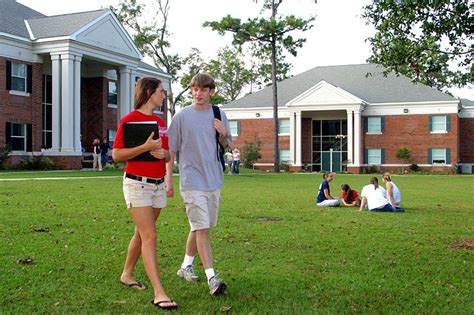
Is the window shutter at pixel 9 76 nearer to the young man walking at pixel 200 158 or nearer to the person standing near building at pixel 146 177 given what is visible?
the young man walking at pixel 200 158

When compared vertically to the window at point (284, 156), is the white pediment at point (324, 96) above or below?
above

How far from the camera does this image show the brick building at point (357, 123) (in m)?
47.9

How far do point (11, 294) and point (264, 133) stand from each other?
47.4 metres

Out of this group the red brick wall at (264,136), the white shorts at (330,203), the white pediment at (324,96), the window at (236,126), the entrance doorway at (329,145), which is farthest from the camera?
the window at (236,126)

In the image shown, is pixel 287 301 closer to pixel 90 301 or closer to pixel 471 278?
pixel 90 301

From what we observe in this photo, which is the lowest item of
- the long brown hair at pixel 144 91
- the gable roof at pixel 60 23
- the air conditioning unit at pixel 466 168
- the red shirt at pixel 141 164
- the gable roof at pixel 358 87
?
the air conditioning unit at pixel 466 168

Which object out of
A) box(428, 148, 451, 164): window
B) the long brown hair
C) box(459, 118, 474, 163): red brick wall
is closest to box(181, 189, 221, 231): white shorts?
the long brown hair

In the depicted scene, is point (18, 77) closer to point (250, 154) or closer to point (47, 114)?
point (47, 114)

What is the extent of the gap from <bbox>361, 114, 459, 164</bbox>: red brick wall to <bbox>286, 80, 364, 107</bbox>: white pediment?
3.64 m

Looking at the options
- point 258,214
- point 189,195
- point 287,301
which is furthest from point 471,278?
point 258,214

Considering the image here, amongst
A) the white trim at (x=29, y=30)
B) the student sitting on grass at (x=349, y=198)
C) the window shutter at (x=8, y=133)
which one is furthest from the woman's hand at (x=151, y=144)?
the white trim at (x=29, y=30)

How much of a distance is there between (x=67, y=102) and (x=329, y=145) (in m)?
26.7

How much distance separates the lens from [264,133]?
5238cm

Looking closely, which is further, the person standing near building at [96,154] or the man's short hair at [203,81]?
the person standing near building at [96,154]
